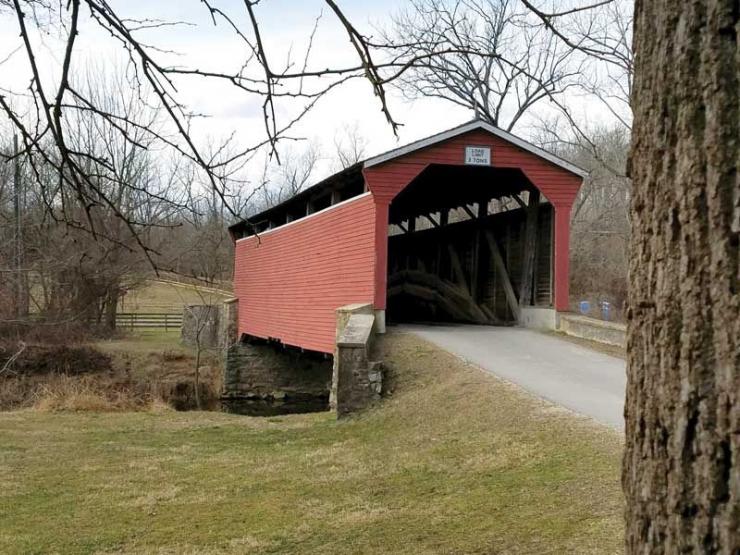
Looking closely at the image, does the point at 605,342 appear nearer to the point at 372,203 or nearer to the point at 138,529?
the point at 372,203

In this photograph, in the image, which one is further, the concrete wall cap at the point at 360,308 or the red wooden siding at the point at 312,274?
the red wooden siding at the point at 312,274

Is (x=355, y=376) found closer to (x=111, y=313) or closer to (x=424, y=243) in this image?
(x=424, y=243)

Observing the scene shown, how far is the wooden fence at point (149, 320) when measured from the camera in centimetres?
3198

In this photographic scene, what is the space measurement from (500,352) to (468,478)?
555cm

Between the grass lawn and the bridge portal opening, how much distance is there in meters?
5.12

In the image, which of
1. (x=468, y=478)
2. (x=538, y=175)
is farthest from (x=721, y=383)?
(x=538, y=175)

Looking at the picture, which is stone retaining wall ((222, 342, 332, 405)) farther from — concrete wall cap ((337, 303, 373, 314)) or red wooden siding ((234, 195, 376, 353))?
concrete wall cap ((337, 303, 373, 314))

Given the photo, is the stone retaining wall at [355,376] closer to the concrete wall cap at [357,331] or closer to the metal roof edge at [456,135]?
the concrete wall cap at [357,331]

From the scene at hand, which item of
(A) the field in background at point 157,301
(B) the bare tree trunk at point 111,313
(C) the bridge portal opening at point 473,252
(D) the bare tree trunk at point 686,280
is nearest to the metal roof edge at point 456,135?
(C) the bridge portal opening at point 473,252

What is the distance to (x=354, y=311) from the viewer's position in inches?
508

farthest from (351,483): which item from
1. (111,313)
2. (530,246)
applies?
(111,313)

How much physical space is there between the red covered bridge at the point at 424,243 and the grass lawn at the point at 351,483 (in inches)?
155

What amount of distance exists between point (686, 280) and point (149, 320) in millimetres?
33476

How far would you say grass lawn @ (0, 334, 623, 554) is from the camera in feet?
17.1
